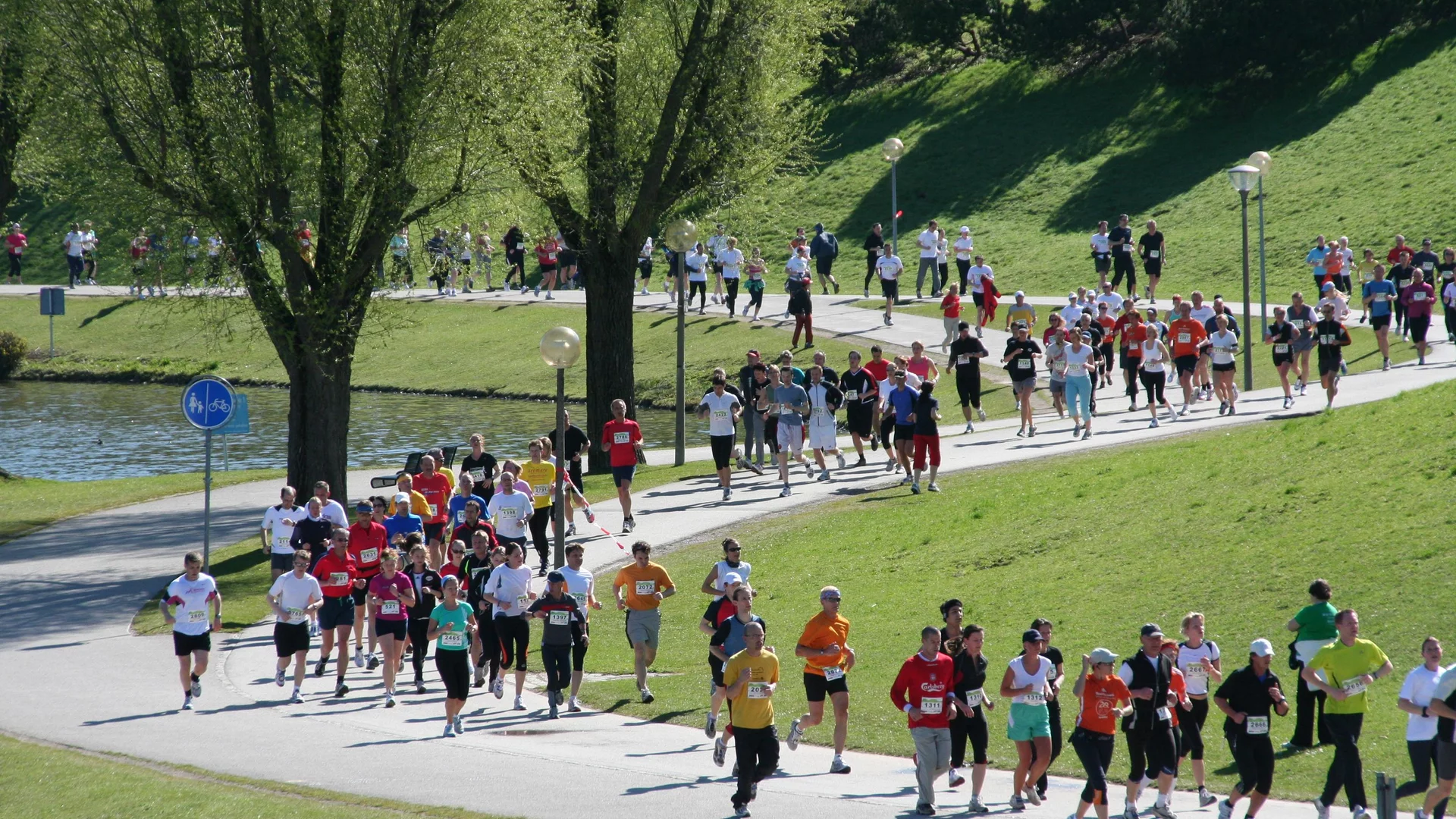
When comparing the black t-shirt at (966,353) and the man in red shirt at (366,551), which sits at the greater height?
the black t-shirt at (966,353)

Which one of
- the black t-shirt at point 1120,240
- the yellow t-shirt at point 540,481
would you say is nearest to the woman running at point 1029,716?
the yellow t-shirt at point 540,481

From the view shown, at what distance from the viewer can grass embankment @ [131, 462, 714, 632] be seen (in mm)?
19500

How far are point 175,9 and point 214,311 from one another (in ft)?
14.5

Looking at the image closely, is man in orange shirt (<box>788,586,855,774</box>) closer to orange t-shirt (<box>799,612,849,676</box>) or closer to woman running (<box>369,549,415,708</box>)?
orange t-shirt (<box>799,612,849,676</box>)

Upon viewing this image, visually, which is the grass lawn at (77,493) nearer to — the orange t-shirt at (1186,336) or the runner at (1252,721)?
the orange t-shirt at (1186,336)

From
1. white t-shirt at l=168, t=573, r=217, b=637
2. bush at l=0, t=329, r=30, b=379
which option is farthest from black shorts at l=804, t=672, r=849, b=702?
bush at l=0, t=329, r=30, b=379

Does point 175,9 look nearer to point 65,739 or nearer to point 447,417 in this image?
point 65,739

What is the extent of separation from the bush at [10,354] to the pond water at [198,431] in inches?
144

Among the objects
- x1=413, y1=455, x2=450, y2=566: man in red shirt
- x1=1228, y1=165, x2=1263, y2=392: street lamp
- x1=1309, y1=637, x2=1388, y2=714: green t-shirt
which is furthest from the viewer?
x1=1228, y1=165, x2=1263, y2=392: street lamp

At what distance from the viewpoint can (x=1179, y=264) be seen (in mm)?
43188

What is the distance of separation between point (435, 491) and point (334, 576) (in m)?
3.98

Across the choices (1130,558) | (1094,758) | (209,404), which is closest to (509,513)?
(209,404)

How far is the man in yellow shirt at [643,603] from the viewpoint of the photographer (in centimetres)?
1509

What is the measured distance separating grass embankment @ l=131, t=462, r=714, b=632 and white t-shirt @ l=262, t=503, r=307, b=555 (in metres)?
1.35
